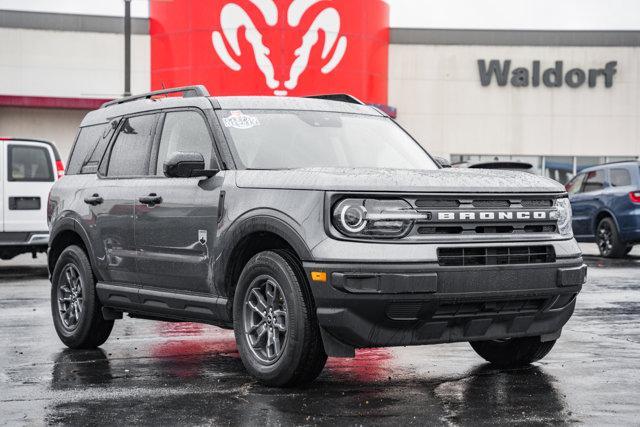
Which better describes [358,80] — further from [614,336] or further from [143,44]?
[614,336]

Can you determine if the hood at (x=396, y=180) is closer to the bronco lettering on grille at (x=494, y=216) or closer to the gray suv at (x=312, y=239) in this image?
the gray suv at (x=312, y=239)

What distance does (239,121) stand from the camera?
734 centimetres

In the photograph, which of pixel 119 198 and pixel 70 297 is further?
pixel 70 297

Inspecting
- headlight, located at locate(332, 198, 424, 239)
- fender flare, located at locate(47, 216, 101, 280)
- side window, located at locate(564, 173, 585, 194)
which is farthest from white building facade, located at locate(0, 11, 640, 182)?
headlight, located at locate(332, 198, 424, 239)

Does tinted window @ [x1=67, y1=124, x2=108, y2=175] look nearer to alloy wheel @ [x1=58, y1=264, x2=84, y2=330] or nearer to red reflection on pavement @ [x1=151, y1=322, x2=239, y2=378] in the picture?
alloy wheel @ [x1=58, y1=264, x2=84, y2=330]

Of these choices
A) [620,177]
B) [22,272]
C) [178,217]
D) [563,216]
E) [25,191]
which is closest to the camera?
[563,216]

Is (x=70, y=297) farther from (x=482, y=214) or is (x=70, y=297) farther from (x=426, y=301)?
(x=482, y=214)

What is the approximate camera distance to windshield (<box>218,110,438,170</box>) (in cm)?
718

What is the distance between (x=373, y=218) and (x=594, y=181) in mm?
14540

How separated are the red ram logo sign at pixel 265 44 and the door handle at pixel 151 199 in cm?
2460

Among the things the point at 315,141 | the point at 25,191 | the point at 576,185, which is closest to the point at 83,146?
the point at 315,141

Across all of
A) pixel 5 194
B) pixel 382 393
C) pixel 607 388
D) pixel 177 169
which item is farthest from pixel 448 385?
pixel 5 194

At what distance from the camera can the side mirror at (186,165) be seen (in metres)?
6.97

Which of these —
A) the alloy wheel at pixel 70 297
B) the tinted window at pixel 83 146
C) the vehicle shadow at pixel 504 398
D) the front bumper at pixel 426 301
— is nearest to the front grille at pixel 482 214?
the front bumper at pixel 426 301
